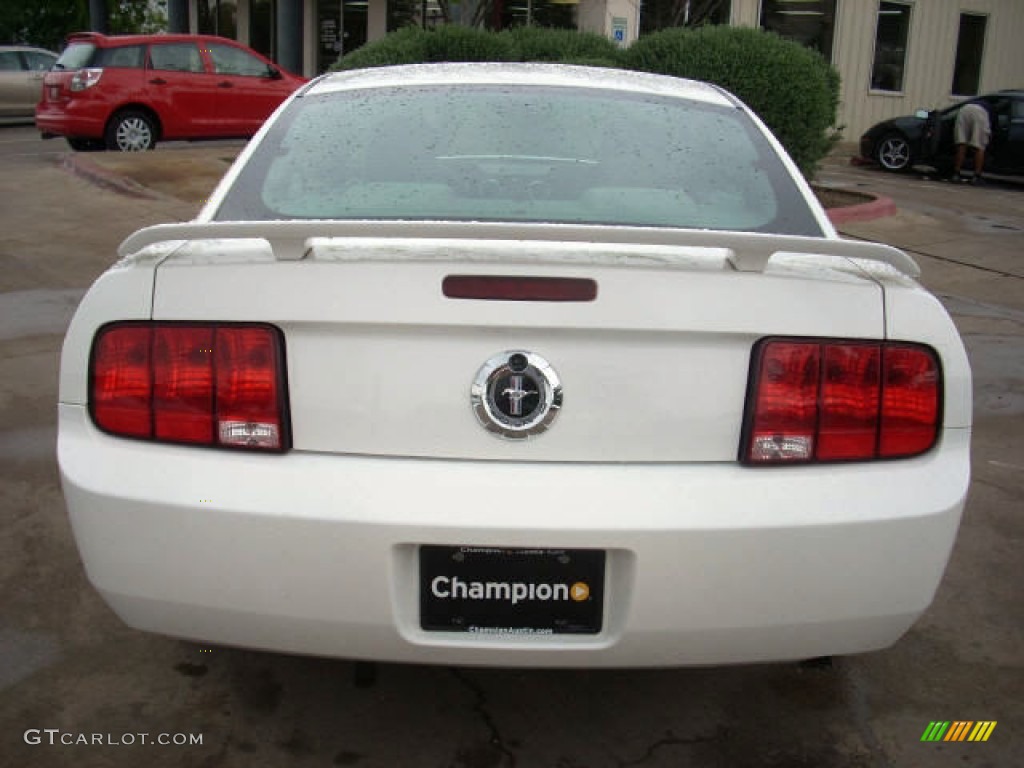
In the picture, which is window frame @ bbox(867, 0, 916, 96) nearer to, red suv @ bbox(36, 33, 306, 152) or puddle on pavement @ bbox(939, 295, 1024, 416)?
red suv @ bbox(36, 33, 306, 152)

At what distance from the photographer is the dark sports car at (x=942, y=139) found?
53.8 ft

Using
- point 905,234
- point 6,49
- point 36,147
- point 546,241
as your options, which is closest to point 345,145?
point 546,241

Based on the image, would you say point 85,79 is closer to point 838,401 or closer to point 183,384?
point 183,384

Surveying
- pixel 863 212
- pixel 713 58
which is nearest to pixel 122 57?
pixel 713 58

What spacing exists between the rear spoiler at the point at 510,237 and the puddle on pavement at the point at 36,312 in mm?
4565

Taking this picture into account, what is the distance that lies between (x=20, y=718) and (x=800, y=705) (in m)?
1.94

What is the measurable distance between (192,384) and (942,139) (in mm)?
16749

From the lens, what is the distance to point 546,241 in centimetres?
220

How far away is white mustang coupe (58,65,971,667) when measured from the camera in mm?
2104

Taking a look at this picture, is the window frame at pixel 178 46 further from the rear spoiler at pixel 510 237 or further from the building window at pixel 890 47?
the building window at pixel 890 47

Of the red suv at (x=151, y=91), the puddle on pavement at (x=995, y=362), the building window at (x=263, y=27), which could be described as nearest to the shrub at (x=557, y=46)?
the red suv at (x=151, y=91)

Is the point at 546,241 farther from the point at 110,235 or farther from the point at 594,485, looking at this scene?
the point at 110,235

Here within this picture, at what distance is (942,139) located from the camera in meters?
16.8

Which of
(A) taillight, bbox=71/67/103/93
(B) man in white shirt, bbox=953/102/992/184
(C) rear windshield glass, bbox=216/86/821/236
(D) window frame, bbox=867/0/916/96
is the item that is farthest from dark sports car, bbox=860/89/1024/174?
(C) rear windshield glass, bbox=216/86/821/236
